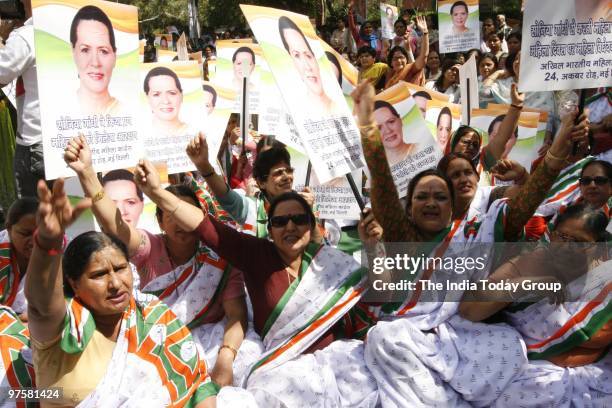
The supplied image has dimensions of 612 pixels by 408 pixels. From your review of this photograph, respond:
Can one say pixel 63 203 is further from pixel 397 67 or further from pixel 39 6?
pixel 397 67

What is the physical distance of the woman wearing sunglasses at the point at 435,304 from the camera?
9.16ft

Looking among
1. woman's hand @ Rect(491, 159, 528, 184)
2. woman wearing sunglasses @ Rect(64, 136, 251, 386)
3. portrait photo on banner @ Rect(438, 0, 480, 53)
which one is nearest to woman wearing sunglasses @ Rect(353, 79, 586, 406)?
woman's hand @ Rect(491, 159, 528, 184)

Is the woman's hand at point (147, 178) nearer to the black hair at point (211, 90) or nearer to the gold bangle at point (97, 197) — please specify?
the gold bangle at point (97, 197)

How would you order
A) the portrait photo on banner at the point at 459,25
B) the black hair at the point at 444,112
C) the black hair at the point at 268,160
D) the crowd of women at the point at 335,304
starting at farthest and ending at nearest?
the portrait photo on banner at the point at 459,25 → the black hair at the point at 444,112 → the black hair at the point at 268,160 → the crowd of women at the point at 335,304

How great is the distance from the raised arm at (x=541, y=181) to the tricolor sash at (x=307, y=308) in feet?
2.32

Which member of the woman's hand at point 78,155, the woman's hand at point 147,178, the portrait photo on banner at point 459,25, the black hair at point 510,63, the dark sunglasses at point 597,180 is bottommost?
the dark sunglasses at point 597,180

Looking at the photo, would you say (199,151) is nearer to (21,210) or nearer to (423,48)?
(21,210)

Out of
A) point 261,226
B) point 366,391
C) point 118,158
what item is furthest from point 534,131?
point 118,158

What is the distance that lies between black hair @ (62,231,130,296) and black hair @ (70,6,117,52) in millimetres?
1112

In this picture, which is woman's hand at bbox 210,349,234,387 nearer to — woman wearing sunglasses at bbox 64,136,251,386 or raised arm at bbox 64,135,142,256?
woman wearing sunglasses at bbox 64,136,251,386

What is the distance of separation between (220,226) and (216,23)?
3008 centimetres

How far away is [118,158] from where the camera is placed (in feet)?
10.6

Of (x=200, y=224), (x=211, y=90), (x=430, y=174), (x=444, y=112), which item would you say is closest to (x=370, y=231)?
(x=430, y=174)

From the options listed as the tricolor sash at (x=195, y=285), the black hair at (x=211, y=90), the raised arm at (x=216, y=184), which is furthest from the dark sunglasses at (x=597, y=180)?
the black hair at (x=211, y=90)
